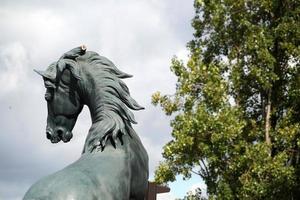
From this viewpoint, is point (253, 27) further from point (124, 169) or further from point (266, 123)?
point (124, 169)

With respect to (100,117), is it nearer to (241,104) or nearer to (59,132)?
(59,132)

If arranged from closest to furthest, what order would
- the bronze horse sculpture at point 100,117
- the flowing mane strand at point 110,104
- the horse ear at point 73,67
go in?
the bronze horse sculpture at point 100,117 → the flowing mane strand at point 110,104 → the horse ear at point 73,67

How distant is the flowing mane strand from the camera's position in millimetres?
5715

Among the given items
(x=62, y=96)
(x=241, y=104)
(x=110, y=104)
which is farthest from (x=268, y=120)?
(x=110, y=104)

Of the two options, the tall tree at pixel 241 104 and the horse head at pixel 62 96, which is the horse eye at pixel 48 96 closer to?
the horse head at pixel 62 96

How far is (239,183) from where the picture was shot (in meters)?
20.1

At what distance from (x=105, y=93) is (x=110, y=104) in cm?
12

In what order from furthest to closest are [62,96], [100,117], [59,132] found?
[59,132]
[62,96]
[100,117]

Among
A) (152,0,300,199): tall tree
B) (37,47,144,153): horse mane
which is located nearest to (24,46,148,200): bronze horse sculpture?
(37,47,144,153): horse mane

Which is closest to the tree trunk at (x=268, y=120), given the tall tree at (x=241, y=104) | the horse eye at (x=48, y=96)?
the tall tree at (x=241, y=104)

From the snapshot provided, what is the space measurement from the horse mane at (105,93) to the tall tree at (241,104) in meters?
13.9

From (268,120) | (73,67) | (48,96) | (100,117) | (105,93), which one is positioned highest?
(268,120)

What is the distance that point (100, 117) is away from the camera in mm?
5820

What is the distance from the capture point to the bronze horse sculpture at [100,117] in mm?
5566
